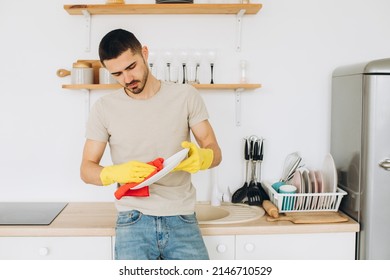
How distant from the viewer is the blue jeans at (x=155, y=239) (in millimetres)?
1788

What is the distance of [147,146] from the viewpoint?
1.87 metres

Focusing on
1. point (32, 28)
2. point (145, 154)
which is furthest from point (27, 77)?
point (145, 154)

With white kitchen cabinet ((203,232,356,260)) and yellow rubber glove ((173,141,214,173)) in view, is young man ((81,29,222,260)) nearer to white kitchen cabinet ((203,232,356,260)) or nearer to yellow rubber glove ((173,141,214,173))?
yellow rubber glove ((173,141,214,173))

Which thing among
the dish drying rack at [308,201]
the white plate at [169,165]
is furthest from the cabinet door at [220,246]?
the white plate at [169,165]

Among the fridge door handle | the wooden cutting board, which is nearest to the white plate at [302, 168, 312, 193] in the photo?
the wooden cutting board

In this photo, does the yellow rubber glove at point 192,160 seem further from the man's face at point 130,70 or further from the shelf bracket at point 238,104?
the shelf bracket at point 238,104

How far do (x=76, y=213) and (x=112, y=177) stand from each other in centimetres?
69

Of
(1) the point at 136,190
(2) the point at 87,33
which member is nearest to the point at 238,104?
(2) the point at 87,33

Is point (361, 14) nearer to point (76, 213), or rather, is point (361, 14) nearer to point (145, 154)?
point (145, 154)

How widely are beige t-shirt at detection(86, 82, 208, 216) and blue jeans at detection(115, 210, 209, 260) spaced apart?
A: 0.03m

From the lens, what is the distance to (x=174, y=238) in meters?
1.81

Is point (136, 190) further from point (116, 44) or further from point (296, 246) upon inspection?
point (296, 246)

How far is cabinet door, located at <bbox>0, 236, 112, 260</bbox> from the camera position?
2090 mm
